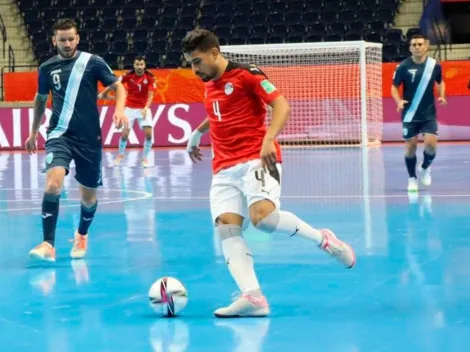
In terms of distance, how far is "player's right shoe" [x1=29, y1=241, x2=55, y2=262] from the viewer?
24.8 ft

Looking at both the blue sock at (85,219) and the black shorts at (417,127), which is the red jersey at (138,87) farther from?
the blue sock at (85,219)

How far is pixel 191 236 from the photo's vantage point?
908cm

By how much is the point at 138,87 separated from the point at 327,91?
19.4 feet

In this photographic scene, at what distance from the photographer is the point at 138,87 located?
1914 cm

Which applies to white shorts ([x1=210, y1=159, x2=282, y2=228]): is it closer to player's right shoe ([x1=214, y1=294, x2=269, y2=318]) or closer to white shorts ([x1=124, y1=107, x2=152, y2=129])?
player's right shoe ([x1=214, y1=294, x2=269, y2=318])

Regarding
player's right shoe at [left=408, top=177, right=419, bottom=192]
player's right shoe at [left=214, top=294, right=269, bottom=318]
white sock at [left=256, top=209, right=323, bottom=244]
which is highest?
white sock at [left=256, top=209, right=323, bottom=244]

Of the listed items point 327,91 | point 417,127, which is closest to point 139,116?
point 327,91

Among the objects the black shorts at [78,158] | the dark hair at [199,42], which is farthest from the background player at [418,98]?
the dark hair at [199,42]

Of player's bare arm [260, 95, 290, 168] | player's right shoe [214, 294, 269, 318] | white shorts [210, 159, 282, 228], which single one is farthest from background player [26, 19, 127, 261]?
player's right shoe [214, 294, 269, 318]

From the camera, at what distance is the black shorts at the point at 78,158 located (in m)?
7.70

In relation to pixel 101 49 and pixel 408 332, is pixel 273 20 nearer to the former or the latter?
pixel 101 49

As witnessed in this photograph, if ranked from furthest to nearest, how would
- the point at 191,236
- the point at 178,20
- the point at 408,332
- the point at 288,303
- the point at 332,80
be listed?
the point at 178,20
the point at 332,80
the point at 191,236
the point at 288,303
the point at 408,332

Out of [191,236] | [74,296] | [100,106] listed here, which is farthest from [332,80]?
[74,296]

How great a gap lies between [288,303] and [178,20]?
22725 millimetres
